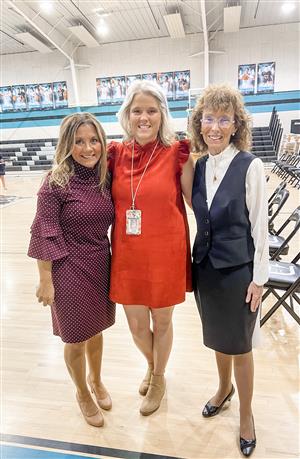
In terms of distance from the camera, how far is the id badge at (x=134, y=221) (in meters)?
1.57

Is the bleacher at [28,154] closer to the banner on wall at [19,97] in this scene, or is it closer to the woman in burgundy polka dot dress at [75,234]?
the banner on wall at [19,97]

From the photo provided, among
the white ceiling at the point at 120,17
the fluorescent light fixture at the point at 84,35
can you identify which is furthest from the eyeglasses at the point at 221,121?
the fluorescent light fixture at the point at 84,35

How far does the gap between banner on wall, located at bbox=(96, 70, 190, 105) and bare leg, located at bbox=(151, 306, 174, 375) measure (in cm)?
1336

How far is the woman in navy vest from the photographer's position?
1361 millimetres

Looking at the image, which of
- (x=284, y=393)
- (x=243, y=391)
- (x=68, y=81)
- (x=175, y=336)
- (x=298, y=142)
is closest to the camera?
(x=243, y=391)

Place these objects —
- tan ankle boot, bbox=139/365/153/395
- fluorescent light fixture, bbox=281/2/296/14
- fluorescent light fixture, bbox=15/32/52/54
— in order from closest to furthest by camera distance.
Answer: tan ankle boot, bbox=139/365/153/395 < fluorescent light fixture, bbox=281/2/296/14 < fluorescent light fixture, bbox=15/32/52/54

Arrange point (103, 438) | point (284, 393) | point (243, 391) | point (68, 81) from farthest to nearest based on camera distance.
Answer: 1. point (68, 81)
2. point (284, 393)
3. point (103, 438)
4. point (243, 391)

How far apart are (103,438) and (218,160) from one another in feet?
4.80

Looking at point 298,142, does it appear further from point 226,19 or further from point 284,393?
point 284,393

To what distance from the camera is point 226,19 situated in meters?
A: 11.4

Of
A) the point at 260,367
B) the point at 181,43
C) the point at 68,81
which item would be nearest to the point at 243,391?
the point at 260,367

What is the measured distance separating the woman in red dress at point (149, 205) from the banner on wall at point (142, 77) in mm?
13122

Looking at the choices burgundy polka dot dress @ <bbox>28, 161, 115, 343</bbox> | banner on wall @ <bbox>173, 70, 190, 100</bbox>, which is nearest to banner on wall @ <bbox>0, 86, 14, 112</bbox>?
banner on wall @ <bbox>173, 70, 190, 100</bbox>

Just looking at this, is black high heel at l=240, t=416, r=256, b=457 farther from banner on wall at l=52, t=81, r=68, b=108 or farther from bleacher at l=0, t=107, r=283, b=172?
banner on wall at l=52, t=81, r=68, b=108
